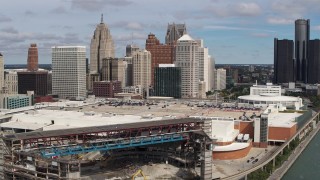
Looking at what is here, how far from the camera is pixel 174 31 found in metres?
128

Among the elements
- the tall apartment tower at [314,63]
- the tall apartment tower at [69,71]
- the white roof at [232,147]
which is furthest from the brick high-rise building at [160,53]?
the white roof at [232,147]

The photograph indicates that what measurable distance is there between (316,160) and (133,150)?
17043mm

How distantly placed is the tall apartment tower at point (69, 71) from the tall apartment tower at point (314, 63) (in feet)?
253

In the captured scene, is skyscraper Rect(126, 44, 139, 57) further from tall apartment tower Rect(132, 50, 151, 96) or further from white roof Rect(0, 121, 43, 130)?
white roof Rect(0, 121, 43, 130)

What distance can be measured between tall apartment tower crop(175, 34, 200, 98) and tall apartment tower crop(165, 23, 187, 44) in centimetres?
3794

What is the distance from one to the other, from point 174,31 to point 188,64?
4292 centimetres

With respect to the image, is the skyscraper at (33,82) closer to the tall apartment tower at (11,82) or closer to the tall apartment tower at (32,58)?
the tall apartment tower at (11,82)

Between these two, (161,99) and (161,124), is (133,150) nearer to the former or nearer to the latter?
(161,124)

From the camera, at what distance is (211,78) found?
384 feet

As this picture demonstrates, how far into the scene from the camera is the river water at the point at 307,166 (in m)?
34.9

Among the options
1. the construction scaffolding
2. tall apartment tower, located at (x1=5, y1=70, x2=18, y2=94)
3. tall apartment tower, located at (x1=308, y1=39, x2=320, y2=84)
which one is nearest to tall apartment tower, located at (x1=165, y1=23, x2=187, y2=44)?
tall apartment tower, located at (x1=308, y1=39, x2=320, y2=84)

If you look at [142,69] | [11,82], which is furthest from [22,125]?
[142,69]

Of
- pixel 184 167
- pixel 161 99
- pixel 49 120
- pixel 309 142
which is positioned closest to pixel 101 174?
pixel 184 167

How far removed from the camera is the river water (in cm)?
3491
